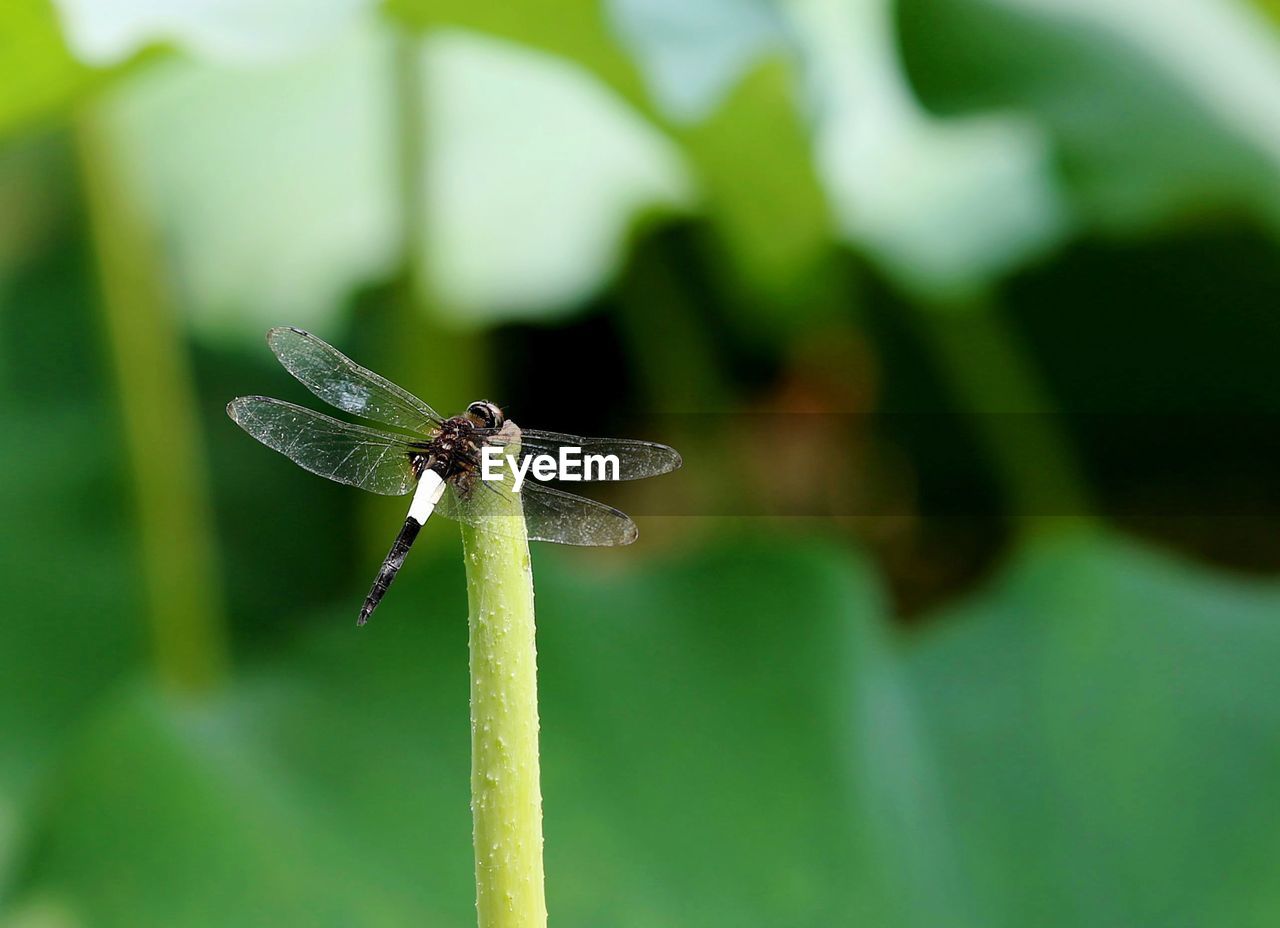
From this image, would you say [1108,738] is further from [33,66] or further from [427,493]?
[33,66]

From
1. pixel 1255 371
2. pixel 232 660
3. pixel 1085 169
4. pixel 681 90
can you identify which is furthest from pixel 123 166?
pixel 1255 371

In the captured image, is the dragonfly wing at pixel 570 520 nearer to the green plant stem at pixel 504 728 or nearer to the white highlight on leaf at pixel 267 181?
the green plant stem at pixel 504 728

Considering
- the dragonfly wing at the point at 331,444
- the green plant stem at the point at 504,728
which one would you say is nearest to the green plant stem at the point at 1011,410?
the dragonfly wing at the point at 331,444

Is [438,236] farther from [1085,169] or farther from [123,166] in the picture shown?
[1085,169]

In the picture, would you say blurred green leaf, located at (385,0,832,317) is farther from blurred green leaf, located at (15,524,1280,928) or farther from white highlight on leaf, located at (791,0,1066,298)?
blurred green leaf, located at (15,524,1280,928)

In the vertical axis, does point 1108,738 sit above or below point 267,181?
below

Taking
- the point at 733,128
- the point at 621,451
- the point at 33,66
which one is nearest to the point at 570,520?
the point at 621,451
